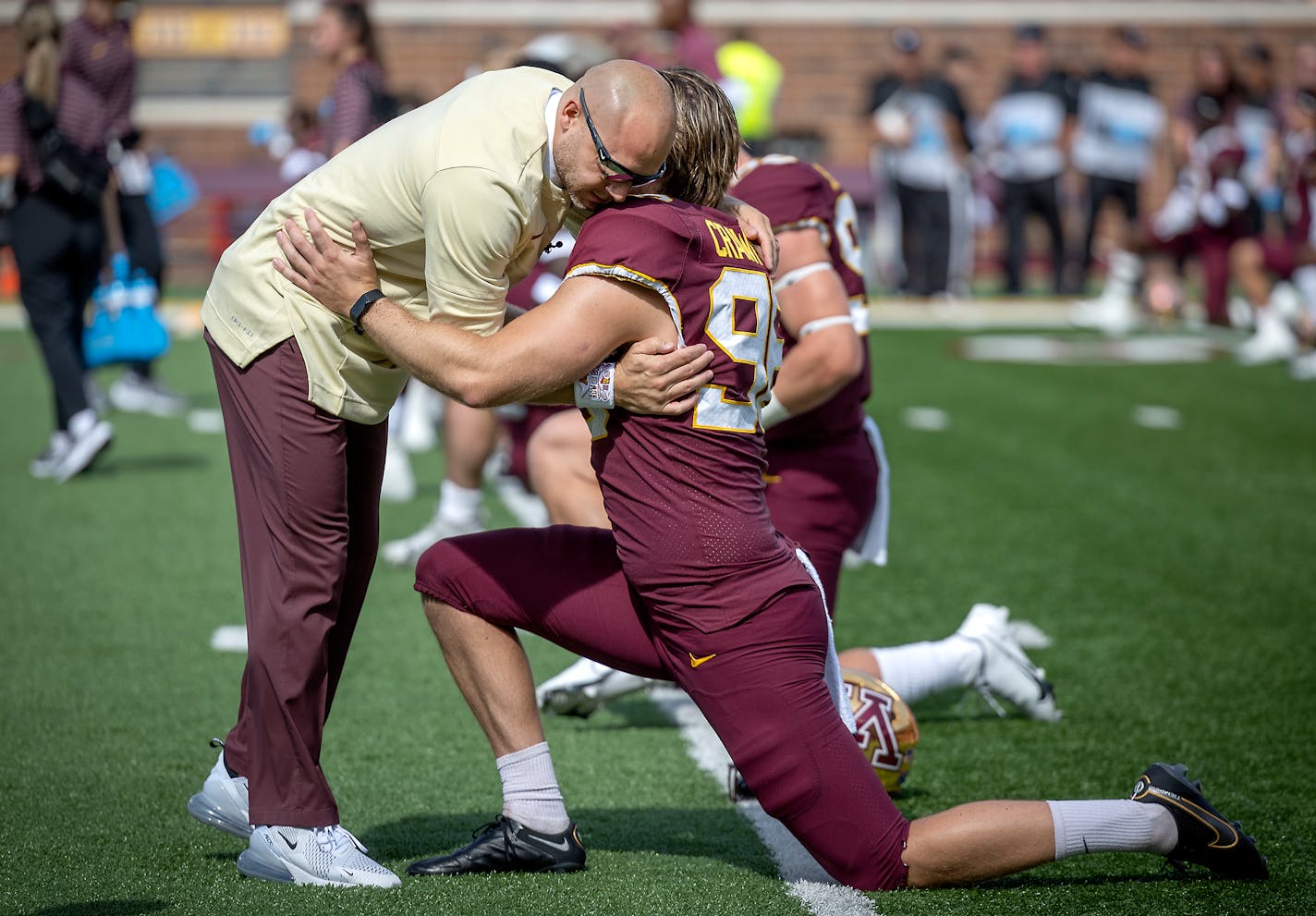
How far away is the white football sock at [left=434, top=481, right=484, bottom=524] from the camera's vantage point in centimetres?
682

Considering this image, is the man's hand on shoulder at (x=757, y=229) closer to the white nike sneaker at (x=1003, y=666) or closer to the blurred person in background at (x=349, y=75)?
the white nike sneaker at (x=1003, y=666)

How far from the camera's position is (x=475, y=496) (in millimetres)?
6863

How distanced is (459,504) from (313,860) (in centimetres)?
345

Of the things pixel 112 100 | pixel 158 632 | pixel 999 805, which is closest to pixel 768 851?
pixel 999 805

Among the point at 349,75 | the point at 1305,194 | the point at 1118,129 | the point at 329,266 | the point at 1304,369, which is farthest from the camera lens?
the point at 1118,129

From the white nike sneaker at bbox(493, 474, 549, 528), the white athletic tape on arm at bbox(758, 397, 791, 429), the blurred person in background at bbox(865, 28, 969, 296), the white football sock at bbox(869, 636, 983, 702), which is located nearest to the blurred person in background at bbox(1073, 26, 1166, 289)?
the blurred person in background at bbox(865, 28, 969, 296)

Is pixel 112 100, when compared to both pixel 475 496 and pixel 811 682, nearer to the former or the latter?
A: pixel 475 496

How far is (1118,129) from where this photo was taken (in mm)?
19000

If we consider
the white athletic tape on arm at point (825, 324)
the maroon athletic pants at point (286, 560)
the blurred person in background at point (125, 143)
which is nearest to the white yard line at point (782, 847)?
the maroon athletic pants at point (286, 560)

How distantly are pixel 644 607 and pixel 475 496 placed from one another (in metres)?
3.51

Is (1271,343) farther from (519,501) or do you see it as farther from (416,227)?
(416,227)

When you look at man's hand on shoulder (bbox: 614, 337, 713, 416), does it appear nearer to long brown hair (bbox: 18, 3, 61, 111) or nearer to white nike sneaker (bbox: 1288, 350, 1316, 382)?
long brown hair (bbox: 18, 3, 61, 111)

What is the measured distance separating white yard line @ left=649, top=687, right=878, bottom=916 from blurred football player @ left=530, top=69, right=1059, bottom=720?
0.89 feet

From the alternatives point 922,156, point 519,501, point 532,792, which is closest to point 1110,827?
point 532,792
